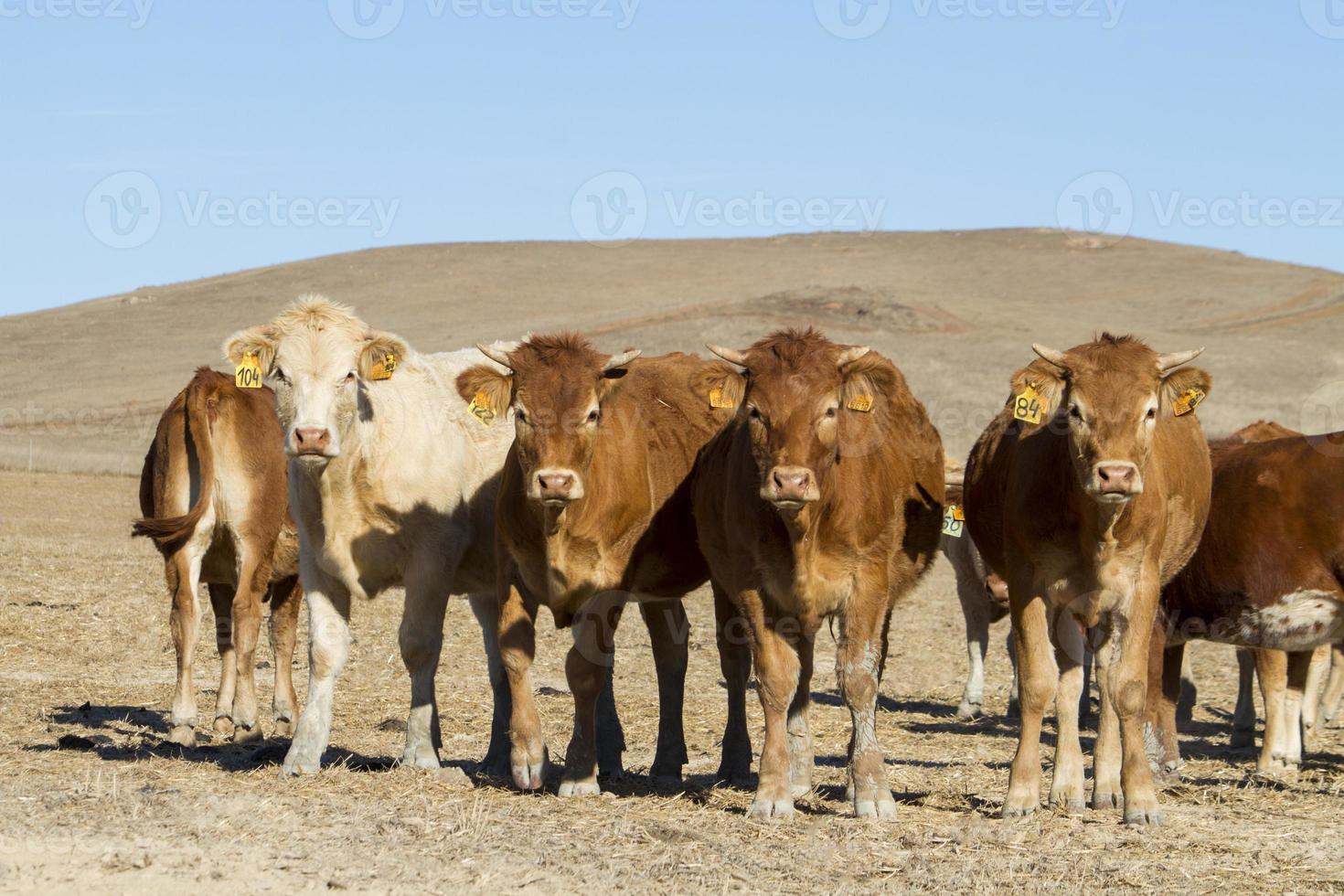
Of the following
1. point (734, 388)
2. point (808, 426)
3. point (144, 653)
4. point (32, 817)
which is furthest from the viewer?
point (144, 653)

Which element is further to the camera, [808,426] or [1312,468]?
[1312,468]

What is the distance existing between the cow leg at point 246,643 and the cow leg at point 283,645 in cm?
24

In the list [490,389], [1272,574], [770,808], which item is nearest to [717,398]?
[490,389]

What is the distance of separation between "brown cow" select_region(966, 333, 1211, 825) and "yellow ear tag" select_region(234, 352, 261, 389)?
4200 mm

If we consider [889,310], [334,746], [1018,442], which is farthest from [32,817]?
[889,310]

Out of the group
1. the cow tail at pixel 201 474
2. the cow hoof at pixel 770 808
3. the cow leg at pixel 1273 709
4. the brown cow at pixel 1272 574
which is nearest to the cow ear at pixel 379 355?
the cow tail at pixel 201 474

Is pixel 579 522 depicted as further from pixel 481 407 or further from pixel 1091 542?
pixel 1091 542

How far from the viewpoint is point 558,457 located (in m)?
8.02

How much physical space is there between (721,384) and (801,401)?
62cm

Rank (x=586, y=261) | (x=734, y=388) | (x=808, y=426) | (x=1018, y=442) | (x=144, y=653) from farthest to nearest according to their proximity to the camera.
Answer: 1. (x=586, y=261)
2. (x=144, y=653)
3. (x=1018, y=442)
4. (x=734, y=388)
5. (x=808, y=426)

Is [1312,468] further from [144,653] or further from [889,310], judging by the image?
[889,310]

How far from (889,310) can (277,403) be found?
52.2 meters

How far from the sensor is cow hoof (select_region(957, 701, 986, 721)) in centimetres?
1317

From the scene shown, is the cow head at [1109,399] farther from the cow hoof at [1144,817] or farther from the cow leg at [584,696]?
the cow leg at [584,696]
